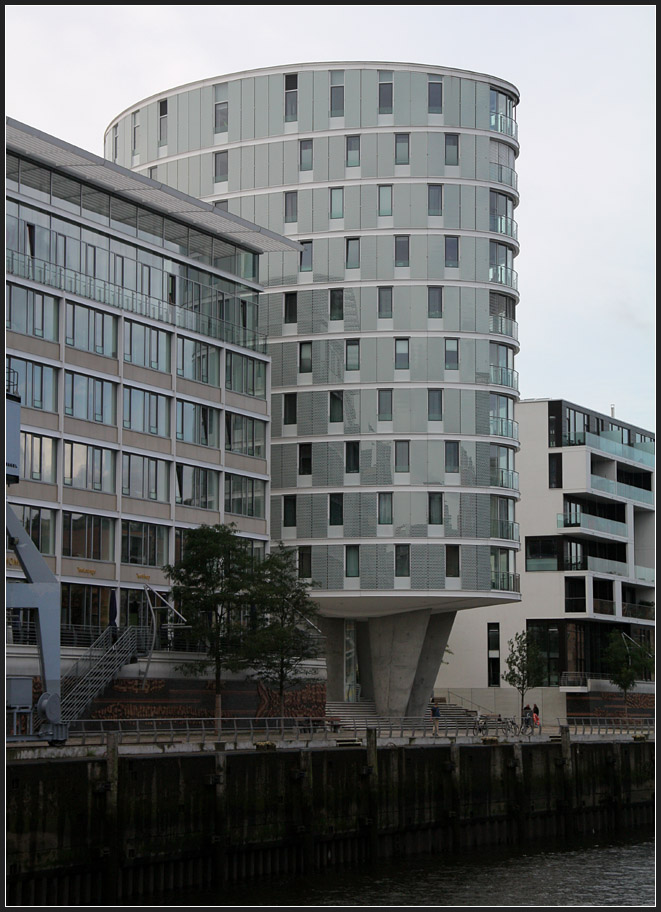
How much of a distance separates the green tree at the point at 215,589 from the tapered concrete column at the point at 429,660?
23.0m

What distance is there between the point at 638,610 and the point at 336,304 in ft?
129

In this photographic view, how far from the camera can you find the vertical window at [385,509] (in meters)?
80.1

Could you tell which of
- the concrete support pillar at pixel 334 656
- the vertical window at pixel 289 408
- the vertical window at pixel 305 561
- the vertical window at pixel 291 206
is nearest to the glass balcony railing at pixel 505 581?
the concrete support pillar at pixel 334 656

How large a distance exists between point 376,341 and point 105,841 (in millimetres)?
49065

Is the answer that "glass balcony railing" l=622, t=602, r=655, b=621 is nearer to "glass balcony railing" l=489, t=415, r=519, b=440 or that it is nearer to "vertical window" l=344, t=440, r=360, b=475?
"glass balcony railing" l=489, t=415, r=519, b=440

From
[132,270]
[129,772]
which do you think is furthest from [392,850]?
[132,270]

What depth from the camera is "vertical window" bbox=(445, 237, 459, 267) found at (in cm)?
8162

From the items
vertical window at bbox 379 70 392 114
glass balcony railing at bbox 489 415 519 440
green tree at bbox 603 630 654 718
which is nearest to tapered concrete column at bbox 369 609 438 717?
glass balcony railing at bbox 489 415 519 440

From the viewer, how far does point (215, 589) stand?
62719 millimetres

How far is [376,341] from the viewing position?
266 feet

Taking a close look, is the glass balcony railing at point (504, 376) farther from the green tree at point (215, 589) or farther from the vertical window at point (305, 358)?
the green tree at point (215, 589)

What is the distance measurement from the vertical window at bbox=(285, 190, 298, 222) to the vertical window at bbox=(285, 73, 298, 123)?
4.05m

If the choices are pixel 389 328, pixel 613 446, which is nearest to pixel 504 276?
pixel 389 328

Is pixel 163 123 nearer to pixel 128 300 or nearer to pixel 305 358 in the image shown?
pixel 305 358
